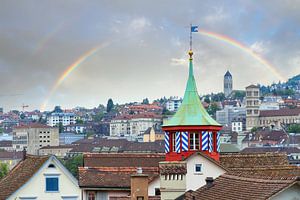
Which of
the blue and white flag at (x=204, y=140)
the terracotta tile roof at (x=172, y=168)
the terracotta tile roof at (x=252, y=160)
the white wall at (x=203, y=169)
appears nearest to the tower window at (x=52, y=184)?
the white wall at (x=203, y=169)

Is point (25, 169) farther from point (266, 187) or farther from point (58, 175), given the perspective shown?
point (266, 187)

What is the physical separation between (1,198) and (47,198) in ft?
8.04

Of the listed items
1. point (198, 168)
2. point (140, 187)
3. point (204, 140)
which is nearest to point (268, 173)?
point (140, 187)

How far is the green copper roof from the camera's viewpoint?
44.7 metres

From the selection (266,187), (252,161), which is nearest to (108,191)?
(252,161)

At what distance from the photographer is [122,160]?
149 feet

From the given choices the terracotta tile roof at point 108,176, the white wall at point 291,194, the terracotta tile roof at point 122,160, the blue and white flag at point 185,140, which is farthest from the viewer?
the terracotta tile roof at point 122,160

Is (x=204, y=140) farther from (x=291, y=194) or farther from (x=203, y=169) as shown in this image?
(x=291, y=194)

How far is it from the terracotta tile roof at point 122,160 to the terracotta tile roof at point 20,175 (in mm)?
4736

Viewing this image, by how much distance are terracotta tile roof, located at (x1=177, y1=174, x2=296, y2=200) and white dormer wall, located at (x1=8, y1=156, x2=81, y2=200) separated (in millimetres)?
13306

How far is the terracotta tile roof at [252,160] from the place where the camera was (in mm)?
41888

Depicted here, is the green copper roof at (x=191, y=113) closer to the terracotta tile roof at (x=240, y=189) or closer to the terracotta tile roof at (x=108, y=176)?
the terracotta tile roof at (x=108, y=176)

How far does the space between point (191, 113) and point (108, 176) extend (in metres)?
6.13

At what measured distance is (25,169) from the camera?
40.1 meters
